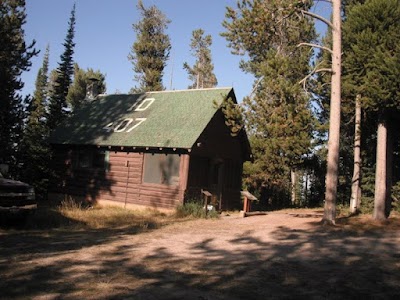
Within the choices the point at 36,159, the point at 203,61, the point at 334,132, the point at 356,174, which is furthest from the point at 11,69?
the point at 203,61

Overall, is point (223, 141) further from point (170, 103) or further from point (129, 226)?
point (129, 226)

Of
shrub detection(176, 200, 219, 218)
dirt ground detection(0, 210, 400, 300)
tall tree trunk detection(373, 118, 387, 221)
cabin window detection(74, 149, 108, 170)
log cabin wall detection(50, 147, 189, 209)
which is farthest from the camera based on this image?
cabin window detection(74, 149, 108, 170)


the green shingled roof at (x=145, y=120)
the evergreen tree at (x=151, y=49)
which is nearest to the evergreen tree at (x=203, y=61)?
the evergreen tree at (x=151, y=49)

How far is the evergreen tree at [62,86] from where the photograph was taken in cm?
3082

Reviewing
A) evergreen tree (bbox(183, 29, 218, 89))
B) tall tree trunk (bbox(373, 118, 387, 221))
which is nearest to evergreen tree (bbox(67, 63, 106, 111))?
evergreen tree (bbox(183, 29, 218, 89))

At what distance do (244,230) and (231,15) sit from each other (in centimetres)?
908

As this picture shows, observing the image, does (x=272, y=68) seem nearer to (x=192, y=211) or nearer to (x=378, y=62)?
(x=378, y=62)

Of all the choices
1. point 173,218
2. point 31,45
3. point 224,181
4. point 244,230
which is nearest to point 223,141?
point 224,181

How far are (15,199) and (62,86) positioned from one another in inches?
891

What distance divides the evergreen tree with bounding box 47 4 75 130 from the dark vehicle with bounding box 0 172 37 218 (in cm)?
1858

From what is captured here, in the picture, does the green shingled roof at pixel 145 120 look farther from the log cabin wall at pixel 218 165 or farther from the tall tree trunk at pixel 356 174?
A: the tall tree trunk at pixel 356 174

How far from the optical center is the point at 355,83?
19.2 meters

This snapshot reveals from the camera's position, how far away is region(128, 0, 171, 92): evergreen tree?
1629 inches

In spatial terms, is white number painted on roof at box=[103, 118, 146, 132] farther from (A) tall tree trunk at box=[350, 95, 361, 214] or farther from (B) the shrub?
(A) tall tree trunk at box=[350, 95, 361, 214]
